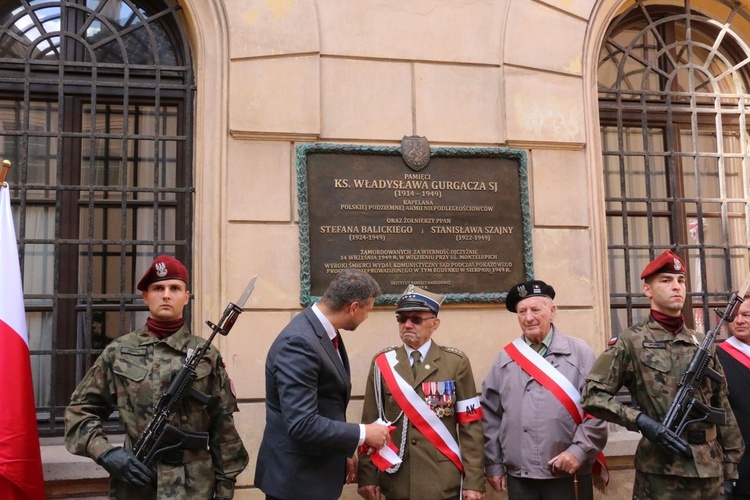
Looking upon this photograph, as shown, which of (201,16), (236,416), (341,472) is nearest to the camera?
(341,472)

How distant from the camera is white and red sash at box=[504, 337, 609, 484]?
184 inches

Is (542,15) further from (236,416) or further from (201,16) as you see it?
(236,416)

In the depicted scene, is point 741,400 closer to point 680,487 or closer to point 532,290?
point 680,487

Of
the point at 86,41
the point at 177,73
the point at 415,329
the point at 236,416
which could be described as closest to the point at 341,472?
the point at 415,329

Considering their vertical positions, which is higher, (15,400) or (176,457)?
(15,400)

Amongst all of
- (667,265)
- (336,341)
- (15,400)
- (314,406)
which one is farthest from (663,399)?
(15,400)

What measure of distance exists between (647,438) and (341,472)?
5.41 feet

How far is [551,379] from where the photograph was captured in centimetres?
472

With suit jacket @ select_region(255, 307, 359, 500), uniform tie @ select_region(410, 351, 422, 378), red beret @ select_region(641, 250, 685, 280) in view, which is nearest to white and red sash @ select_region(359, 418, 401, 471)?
suit jacket @ select_region(255, 307, 359, 500)

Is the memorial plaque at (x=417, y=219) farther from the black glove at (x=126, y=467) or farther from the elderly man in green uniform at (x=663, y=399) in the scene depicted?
the black glove at (x=126, y=467)

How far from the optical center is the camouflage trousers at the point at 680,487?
426 cm

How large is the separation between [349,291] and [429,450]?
46.6 inches

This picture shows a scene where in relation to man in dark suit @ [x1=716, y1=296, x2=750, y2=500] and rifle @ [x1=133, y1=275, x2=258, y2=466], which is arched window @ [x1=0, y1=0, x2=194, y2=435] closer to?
rifle @ [x1=133, y1=275, x2=258, y2=466]

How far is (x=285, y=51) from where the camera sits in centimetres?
579
